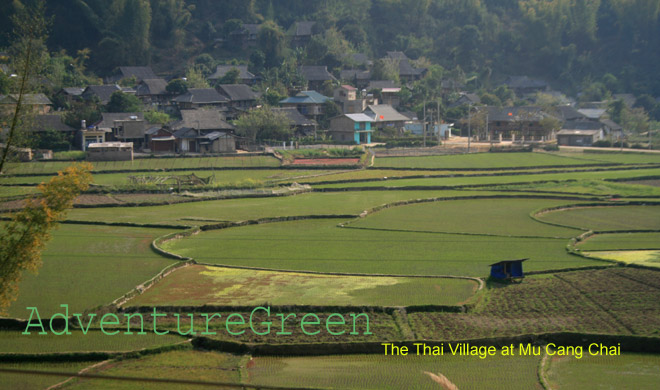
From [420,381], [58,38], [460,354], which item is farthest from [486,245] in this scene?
[58,38]

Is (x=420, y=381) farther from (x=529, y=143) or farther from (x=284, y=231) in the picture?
(x=529, y=143)

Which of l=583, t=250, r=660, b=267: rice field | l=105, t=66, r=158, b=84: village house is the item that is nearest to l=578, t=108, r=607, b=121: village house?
l=105, t=66, r=158, b=84: village house

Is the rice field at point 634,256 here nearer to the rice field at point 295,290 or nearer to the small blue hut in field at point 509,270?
the small blue hut in field at point 509,270

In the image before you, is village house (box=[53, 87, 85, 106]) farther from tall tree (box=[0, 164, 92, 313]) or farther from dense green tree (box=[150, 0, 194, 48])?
tall tree (box=[0, 164, 92, 313])

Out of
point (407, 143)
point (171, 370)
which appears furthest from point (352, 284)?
point (407, 143)

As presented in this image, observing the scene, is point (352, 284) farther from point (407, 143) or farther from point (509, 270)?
point (407, 143)

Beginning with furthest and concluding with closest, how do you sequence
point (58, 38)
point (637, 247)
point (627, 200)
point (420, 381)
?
point (58, 38)
point (627, 200)
point (637, 247)
point (420, 381)
